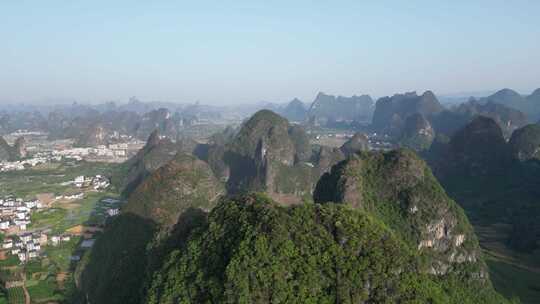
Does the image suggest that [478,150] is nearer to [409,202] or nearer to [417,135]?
[409,202]

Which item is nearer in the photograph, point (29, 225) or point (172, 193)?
point (172, 193)

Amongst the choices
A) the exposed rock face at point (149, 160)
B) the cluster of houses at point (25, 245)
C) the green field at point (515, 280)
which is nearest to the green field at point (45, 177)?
the exposed rock face at point (149, 160)

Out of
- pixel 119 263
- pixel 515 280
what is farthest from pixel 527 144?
pixel 119 263

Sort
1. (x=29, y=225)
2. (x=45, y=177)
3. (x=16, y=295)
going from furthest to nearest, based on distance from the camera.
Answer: (x=45, y=177)
(x=29, y=225)
(x=16, y=295)

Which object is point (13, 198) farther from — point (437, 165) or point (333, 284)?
point (437, 165)

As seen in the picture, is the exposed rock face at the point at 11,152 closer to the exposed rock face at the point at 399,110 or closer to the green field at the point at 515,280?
the green field at the point at 515,280

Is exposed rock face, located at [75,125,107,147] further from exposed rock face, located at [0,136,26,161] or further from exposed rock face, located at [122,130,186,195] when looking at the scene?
exposed rock face, located at [122,130,186,195]

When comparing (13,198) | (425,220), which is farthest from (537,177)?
(13,198)
